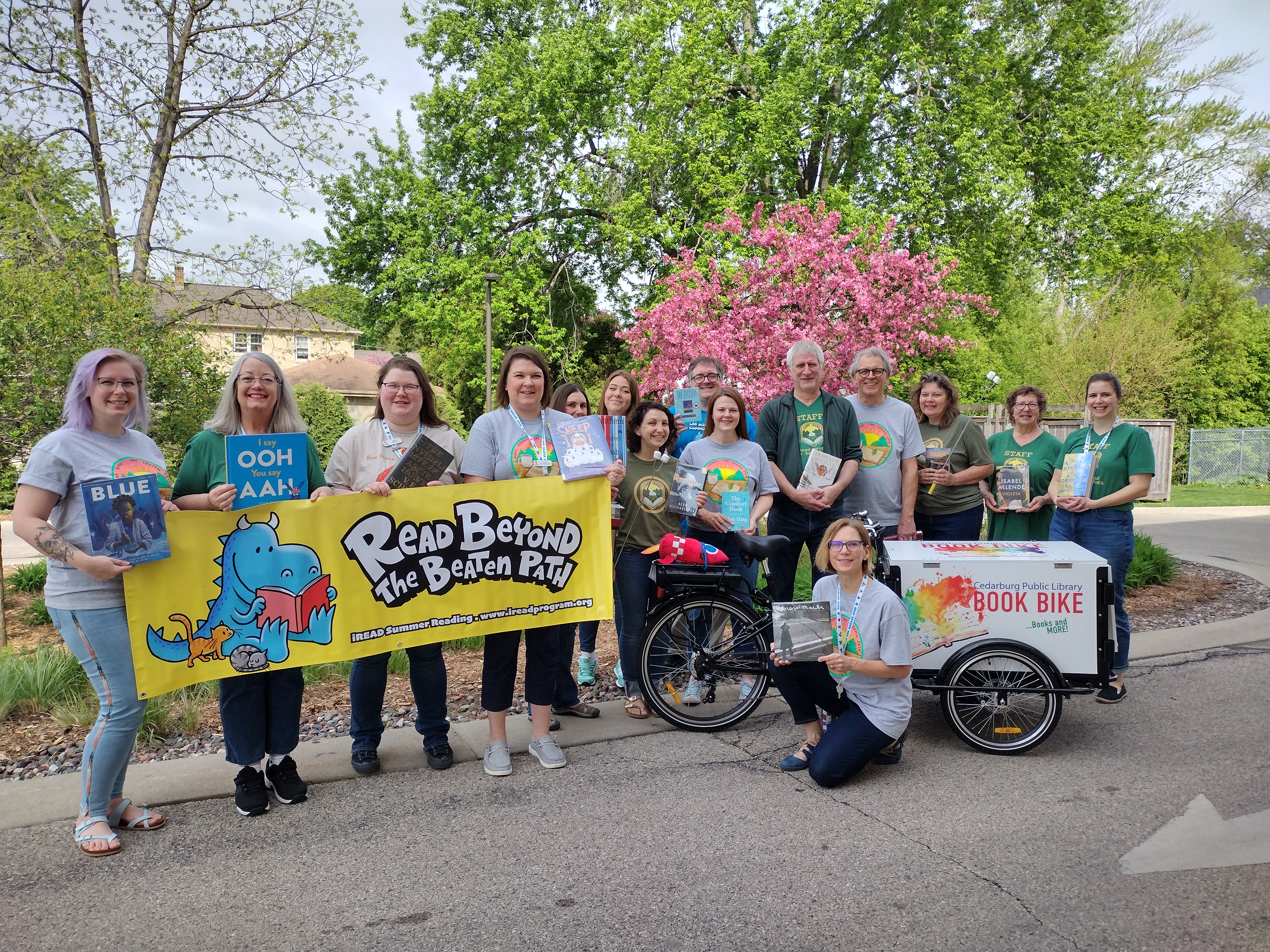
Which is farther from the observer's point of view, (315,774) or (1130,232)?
(1130,232)

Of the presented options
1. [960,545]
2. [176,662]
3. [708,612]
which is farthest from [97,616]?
[960,545]

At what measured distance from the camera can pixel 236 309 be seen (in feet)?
35.3

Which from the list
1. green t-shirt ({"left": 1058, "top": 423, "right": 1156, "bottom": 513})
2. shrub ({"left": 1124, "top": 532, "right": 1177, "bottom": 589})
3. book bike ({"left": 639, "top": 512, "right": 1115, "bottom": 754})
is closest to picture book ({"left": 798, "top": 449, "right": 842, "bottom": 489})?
book bike ({"left": 639, "top": 512, "right": 1115, "bottom": 754})

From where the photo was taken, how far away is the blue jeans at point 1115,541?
5656 mm

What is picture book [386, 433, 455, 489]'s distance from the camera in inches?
166

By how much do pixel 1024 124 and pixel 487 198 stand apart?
47.6 ft

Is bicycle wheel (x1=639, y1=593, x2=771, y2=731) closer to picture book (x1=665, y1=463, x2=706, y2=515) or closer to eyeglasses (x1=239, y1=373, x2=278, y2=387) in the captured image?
picture book (x1=665, y1=463, x2=706, y2=515)

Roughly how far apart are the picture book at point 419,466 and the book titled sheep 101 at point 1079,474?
4291mm

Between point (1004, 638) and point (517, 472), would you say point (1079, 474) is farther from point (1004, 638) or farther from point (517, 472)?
point (517, 472)

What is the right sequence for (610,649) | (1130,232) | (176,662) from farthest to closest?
(1130,232) < (610,649) < (176,662)

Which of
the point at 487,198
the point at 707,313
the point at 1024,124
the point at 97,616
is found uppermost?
the point at 1024,124

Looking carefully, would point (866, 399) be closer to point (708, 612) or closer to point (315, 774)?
point (708, 612)

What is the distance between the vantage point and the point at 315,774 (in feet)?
13.9

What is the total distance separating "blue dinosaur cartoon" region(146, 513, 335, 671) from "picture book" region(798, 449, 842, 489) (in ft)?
9.79
